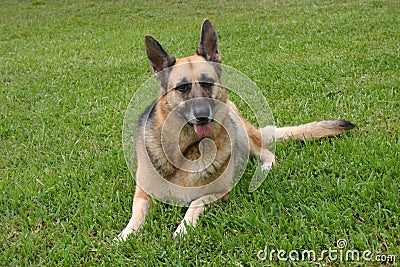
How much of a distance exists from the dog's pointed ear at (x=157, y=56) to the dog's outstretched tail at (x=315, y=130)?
1343 mm

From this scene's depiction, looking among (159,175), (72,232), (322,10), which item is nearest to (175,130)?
(159,175)

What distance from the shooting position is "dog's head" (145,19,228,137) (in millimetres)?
3066

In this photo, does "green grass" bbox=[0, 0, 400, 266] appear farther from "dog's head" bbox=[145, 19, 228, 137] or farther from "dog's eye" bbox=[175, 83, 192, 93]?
"dog's eye" bbox=[175, 83, 192, 93]

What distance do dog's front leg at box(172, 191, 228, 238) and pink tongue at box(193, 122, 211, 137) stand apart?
A: 0.45 meters

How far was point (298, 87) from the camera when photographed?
17.8 feet

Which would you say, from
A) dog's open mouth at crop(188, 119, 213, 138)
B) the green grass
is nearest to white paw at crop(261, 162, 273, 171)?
the green grass

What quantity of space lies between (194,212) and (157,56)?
117 centimetres

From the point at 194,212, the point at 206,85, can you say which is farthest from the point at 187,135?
the point at 194,212

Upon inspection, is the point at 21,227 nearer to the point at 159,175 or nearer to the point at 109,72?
the point at 159,175

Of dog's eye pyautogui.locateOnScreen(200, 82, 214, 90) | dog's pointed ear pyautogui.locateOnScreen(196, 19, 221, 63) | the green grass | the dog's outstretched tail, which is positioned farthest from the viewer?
the dog's outstretched tail

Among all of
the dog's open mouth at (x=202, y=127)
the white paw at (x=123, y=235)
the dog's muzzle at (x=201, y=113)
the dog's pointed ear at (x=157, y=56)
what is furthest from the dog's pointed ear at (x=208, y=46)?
the white paw at (x=123, y=235)

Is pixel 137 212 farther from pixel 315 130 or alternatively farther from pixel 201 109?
pixel 315 130
